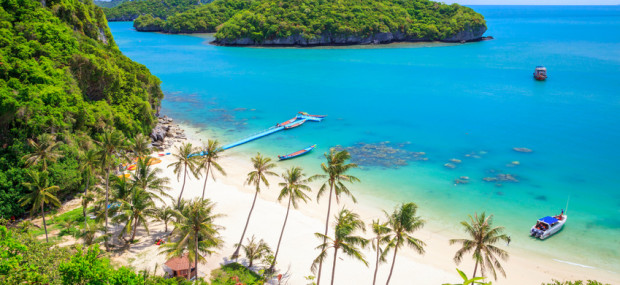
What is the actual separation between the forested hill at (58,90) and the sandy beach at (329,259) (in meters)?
11.5

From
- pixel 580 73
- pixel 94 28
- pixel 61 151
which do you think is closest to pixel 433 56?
pixel 580 73

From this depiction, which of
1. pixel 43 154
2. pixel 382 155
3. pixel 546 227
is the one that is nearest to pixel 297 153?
pixel 382 155

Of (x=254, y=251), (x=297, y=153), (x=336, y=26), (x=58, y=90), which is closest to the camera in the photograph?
(x=254, y=251)

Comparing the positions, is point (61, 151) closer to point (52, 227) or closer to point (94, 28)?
point (52, 227)

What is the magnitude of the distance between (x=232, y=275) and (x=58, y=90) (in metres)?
Answer: 28.0

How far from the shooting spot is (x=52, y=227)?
34.5 m

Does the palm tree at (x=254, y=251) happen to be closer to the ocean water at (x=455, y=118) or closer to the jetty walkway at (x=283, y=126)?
the ocean water at (x=455, y=118)

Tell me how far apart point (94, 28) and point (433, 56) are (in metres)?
109

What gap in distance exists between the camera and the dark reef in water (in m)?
53.3

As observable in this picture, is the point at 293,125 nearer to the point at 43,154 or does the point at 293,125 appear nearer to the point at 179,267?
the point at 43,154

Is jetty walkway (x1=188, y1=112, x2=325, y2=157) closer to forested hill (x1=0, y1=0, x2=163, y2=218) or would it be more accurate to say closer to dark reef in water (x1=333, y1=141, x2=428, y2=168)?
dark reef in water (x1=333, y1=141, x2=428, y2=168)

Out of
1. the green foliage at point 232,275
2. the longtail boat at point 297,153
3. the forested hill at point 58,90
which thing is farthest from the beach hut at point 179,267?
the longtail boat at point 297,153

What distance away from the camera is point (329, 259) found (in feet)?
110

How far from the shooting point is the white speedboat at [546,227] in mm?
36656
